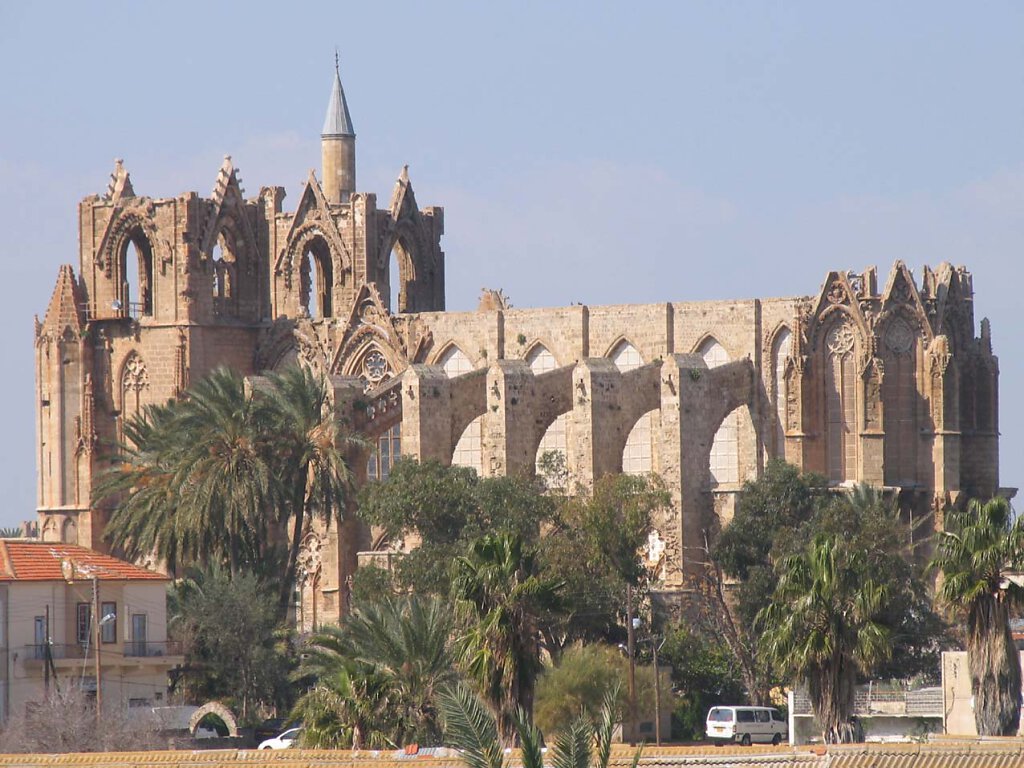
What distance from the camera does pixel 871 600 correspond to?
47250 mm

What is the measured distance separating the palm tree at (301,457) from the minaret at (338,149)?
1465 centimetres

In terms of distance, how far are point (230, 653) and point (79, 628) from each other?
6.26 metres

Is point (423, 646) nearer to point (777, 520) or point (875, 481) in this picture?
point (777, 520)

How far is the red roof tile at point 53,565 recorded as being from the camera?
5734 cm

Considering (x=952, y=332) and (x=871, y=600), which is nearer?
(x=871, y=600)

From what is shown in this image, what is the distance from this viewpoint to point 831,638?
155 feet

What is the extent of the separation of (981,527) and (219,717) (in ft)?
62.5

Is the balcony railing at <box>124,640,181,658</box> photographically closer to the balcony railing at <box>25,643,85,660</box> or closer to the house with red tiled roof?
the house with red tiled roof

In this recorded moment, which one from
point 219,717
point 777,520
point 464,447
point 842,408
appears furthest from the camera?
point 464,447

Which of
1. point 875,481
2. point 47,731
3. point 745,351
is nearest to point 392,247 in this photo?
point 745,351

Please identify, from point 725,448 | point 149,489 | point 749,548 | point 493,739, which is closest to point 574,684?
point 749,548

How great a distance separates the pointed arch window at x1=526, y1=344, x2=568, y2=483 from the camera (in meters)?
74.2

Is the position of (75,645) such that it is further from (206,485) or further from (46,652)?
(206,485)

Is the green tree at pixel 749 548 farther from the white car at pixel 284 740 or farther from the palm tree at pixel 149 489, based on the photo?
the palm tree at pixel 149 489
